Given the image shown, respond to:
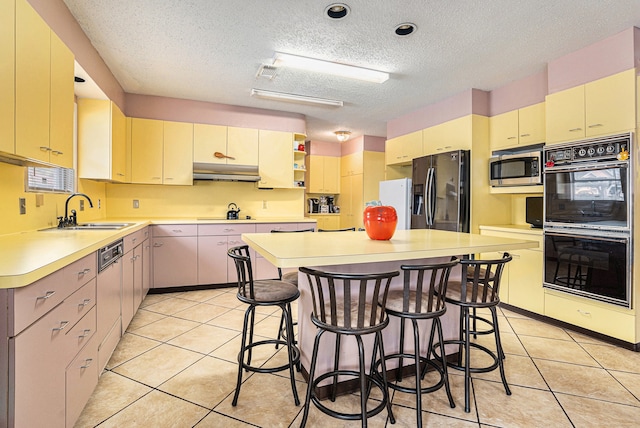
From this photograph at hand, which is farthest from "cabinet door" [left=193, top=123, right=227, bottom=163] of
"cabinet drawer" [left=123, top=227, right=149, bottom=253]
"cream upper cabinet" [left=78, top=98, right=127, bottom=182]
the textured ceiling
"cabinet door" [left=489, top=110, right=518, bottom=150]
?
"cabinet door" [left=489, top=110, right=518, bottom=150]

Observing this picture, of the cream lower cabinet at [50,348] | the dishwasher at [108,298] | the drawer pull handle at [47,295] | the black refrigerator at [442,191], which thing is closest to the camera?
the cream lower cabinet at [50,348]

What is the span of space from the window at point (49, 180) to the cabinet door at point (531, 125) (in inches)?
176

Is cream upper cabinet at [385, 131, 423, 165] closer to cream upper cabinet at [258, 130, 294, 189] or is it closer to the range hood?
cream upper cabinet at [258, 130, 294, 189]

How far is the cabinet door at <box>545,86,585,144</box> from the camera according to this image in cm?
294

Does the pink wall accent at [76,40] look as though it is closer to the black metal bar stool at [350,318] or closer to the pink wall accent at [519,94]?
the black metal bar stool at [350,318]

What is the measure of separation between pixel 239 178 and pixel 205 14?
2.34 meters

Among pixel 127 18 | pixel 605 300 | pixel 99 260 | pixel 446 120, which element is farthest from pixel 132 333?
pixel 446 120

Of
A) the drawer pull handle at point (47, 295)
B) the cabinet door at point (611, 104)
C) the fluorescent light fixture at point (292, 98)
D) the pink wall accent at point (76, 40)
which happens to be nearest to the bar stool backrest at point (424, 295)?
the drawer pull handle at point (47, 295)

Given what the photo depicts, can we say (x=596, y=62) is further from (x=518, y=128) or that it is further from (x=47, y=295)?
(x=47, y=295)

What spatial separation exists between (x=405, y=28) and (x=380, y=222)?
1721 mm

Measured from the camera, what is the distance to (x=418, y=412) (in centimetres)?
162

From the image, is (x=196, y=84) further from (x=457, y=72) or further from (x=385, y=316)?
(x=385, y=316)

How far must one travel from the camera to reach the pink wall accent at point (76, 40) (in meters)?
2.21

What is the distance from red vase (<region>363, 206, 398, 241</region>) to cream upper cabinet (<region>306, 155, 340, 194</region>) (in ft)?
17.1
